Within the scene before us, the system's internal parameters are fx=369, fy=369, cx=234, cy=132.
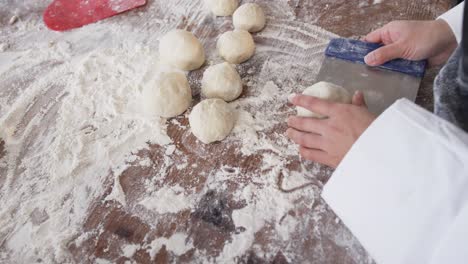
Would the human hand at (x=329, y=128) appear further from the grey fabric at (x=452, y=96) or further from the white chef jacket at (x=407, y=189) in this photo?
the grey fabric at (x=452, y=96)

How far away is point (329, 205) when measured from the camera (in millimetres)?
932

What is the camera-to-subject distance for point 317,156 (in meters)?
0.98

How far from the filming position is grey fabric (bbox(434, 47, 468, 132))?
931 millimetres

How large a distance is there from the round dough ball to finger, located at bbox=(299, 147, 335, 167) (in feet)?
0.76

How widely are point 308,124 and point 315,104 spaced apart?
6 cm

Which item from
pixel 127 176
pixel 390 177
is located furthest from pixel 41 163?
pixel 390 177

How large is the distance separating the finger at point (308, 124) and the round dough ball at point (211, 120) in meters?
0.19

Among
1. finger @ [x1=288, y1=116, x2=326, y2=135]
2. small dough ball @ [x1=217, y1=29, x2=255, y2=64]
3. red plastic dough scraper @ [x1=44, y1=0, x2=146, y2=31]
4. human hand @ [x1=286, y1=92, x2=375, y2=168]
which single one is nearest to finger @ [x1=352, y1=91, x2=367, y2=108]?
human hand @ [x1=286, y1=92, x2=375, y2=168]

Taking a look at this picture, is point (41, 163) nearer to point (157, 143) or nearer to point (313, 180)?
point (157, 143)

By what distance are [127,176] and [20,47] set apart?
81cm

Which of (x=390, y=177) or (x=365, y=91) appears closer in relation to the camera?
(x=390, y=177)

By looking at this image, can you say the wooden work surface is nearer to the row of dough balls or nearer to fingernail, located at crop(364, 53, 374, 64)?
the row of dough balls

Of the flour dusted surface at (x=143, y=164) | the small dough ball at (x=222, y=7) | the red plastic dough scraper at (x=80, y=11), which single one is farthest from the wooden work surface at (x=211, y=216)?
the red plastic dough scraper at (x=80, y=11)

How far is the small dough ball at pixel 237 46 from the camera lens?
1.25m
